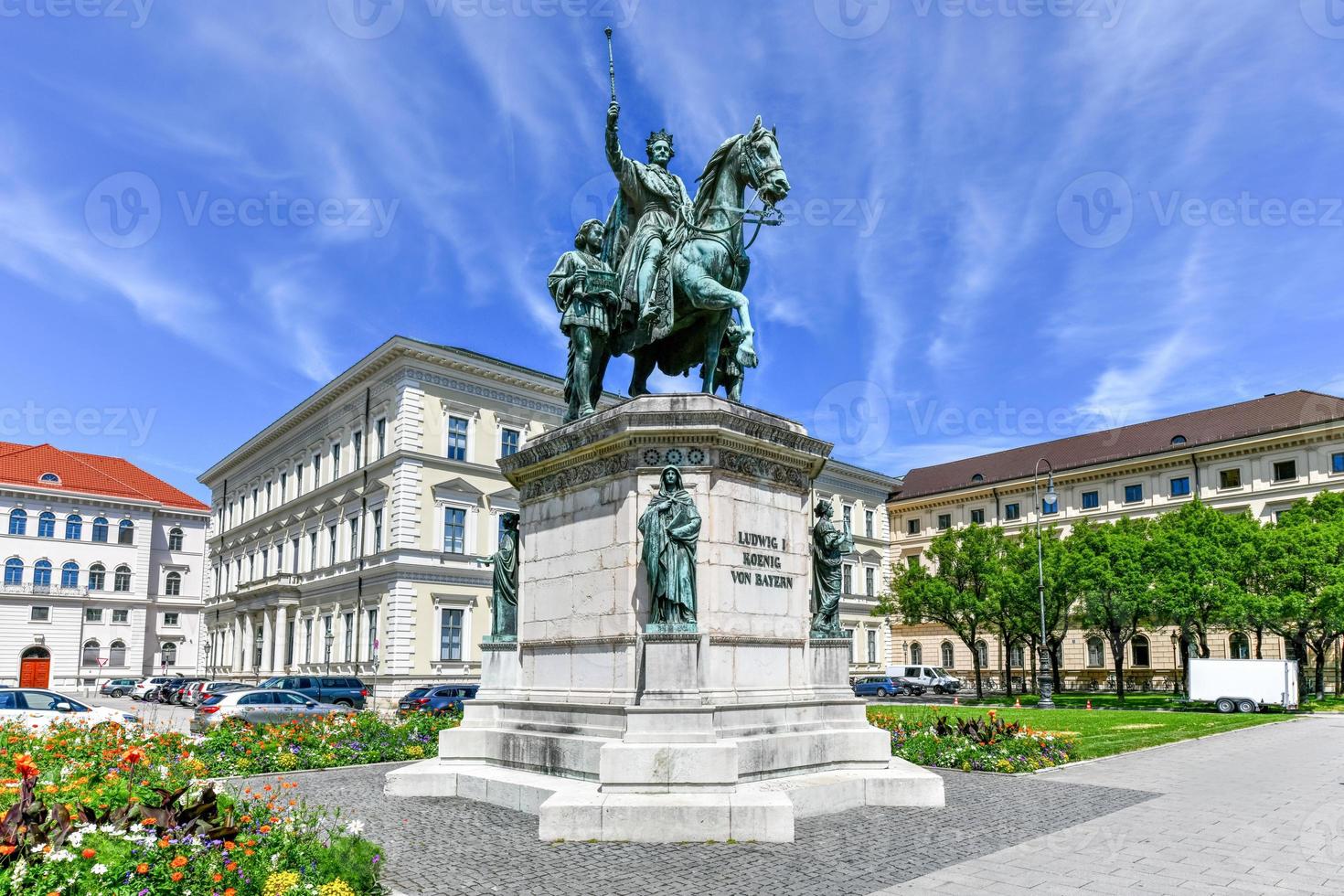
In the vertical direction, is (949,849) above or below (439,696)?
above

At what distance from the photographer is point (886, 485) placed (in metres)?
77.7

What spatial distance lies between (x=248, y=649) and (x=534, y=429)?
941 inches

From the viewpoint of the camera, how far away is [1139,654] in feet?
225

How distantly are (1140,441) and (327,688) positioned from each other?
202ft

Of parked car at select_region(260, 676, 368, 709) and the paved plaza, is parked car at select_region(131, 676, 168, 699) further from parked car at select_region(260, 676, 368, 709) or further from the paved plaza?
the paved plaza

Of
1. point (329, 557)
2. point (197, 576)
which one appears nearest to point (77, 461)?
point (197, 576)

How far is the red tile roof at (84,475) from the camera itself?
243 feet

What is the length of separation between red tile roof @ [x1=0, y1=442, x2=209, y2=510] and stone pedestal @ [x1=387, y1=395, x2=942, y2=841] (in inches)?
2958

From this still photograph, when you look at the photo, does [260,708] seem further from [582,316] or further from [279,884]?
[279,884]

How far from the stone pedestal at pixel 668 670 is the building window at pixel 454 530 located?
35810 millimetres

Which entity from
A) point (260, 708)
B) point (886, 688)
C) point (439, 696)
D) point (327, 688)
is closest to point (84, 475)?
point (327, 688)

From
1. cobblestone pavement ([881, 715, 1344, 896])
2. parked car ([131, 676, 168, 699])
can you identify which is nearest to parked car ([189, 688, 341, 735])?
cobblestone pavement ([881, 715, 1344, 896])

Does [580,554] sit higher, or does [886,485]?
[886,485]

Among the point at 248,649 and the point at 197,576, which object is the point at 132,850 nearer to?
the point at 248,649
